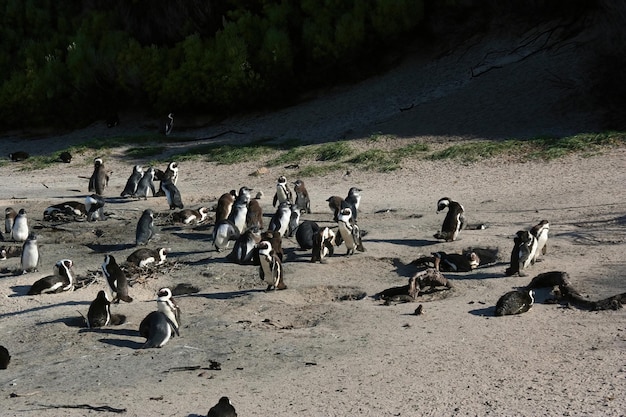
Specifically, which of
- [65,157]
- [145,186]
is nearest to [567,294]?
[145,186]

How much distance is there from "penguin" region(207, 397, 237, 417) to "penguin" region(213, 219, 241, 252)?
574 cm

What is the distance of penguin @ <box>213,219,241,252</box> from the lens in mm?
12781

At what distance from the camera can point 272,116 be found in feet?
85.0

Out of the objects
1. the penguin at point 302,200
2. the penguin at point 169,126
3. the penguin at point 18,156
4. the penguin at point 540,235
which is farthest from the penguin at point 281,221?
the penguin at point 169,126

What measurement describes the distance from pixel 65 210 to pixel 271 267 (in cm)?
591

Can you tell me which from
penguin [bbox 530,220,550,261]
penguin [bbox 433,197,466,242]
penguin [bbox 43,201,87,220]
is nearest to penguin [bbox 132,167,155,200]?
penguin [bbox 43,201,87,220]

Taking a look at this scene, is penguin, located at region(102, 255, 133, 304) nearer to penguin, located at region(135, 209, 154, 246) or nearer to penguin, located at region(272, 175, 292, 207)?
penguin, located at region(135, 209, 154, 246)

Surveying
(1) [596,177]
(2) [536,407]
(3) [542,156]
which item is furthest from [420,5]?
(2) [536,407]

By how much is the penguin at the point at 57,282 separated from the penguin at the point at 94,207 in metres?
3.76

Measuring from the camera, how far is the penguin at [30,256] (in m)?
12.1

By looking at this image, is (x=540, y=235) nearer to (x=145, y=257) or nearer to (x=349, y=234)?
(x=349, y=234)

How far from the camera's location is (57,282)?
1111 cm

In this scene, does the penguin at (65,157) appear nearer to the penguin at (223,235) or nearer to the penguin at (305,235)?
the penguin at (223,235)

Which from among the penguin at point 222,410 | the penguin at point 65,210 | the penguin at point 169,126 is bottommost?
the penguin at point 222,410
